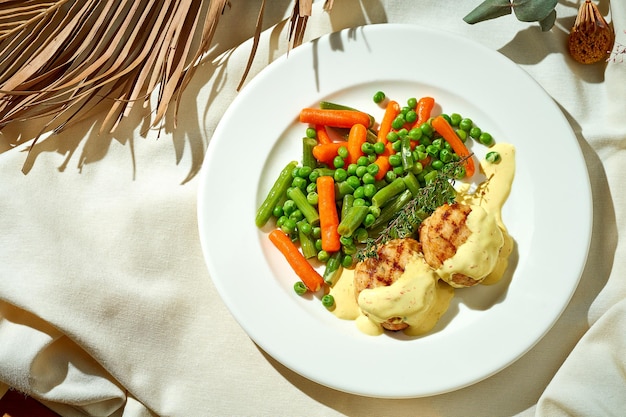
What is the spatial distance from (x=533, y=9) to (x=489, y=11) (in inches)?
10.8

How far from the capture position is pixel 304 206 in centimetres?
424

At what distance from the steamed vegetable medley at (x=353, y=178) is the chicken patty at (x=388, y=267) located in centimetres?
12

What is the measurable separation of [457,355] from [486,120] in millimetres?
1553

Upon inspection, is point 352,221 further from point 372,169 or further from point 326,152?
point 326,152

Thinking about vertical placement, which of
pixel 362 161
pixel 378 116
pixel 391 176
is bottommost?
pixel 391 176

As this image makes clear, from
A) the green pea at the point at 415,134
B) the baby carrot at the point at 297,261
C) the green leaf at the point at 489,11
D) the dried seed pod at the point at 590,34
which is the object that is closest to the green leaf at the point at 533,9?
the green leaf at the point at 489,11

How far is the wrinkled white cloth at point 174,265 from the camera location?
423 centimetres

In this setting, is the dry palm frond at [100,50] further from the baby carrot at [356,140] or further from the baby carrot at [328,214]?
the baby carrot at [328,214]

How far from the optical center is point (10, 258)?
14.3ft

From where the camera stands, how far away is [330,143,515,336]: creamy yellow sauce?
3.85 m

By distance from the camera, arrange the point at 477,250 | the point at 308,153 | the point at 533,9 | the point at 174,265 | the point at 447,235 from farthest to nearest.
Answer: the point at 174,265 < the point at 308,153 < the point at 533,9 < the point at 447,235 < the point at 477,250

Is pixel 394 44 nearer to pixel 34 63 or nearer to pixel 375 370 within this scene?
pixel 375 370

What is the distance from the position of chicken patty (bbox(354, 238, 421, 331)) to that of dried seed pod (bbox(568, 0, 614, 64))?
68.8 inches

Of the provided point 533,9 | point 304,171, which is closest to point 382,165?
point 304,171
